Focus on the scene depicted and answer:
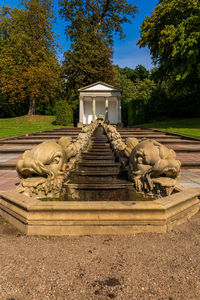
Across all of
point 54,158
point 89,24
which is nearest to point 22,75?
point 89,24

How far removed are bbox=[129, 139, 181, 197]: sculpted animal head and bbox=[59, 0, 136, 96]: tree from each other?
30.9 m

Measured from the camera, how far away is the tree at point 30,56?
2797 centimetres

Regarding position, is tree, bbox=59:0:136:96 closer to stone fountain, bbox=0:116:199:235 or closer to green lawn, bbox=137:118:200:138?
green lawn, bbox=137:118:200:138

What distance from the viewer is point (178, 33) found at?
15742 mm

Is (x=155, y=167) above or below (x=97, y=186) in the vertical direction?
above

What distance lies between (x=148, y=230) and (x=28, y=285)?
1675 millimetres

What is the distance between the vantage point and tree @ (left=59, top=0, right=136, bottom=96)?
3114 centimetres

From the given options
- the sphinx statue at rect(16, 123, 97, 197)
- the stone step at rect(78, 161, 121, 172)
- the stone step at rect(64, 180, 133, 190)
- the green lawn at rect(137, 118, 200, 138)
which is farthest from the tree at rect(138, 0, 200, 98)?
the sphinx statue at rect(16, 123, 97, 197)

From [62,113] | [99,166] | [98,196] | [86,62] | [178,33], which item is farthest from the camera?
[86,62]

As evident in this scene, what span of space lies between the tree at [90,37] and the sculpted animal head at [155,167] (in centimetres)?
3091

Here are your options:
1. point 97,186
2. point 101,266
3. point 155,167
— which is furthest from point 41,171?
point 155,167

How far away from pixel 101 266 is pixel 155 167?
1976mm

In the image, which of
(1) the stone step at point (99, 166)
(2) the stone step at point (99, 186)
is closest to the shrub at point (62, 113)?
(1) the stone step at point (99, 166)

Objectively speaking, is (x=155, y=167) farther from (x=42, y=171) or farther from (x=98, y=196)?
(x=42, y=171)
